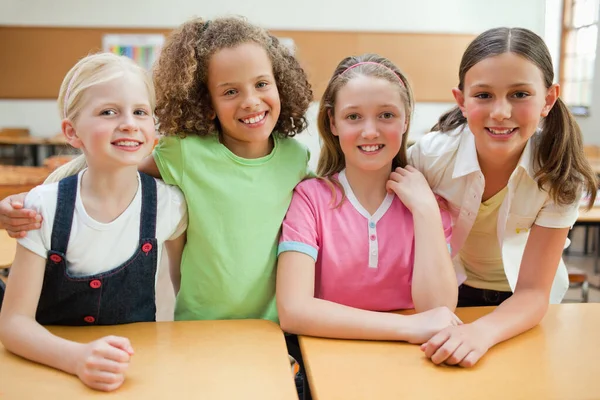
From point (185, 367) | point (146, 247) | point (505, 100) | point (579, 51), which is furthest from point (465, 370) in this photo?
point (579, 51)

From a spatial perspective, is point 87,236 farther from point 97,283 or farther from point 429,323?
point 429,323

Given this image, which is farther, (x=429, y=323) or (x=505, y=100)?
(x=505, y=100)

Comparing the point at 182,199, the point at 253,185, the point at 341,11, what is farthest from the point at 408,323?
the point at 341,11

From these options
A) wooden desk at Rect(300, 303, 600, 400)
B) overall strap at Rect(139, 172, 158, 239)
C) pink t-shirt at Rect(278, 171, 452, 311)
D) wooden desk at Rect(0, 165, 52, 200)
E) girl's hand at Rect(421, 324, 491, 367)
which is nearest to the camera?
wooden desk at Rect(300, 303, 600, 400)

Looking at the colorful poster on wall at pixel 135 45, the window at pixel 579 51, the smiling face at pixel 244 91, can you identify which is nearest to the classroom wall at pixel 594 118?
the window at pixel 579 51

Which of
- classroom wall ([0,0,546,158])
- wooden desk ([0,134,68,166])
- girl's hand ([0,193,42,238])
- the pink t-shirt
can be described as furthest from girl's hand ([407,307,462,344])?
wooden desk ([0,134,68,166])

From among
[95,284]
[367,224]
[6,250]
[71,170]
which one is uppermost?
[71,170]

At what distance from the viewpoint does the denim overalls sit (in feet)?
4.09

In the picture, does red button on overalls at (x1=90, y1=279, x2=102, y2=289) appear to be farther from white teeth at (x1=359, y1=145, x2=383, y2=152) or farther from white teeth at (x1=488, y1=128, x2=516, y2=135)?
white teeth at (x1=488, y1=128, x2=516, y2=135)

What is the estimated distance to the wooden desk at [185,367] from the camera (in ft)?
3.27

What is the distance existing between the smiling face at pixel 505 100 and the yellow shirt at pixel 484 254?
0.95ft

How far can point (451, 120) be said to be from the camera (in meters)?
1.70

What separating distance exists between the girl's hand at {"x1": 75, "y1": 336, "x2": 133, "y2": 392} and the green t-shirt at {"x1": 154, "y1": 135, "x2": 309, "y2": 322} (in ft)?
1.40

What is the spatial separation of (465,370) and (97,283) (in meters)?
0.82
